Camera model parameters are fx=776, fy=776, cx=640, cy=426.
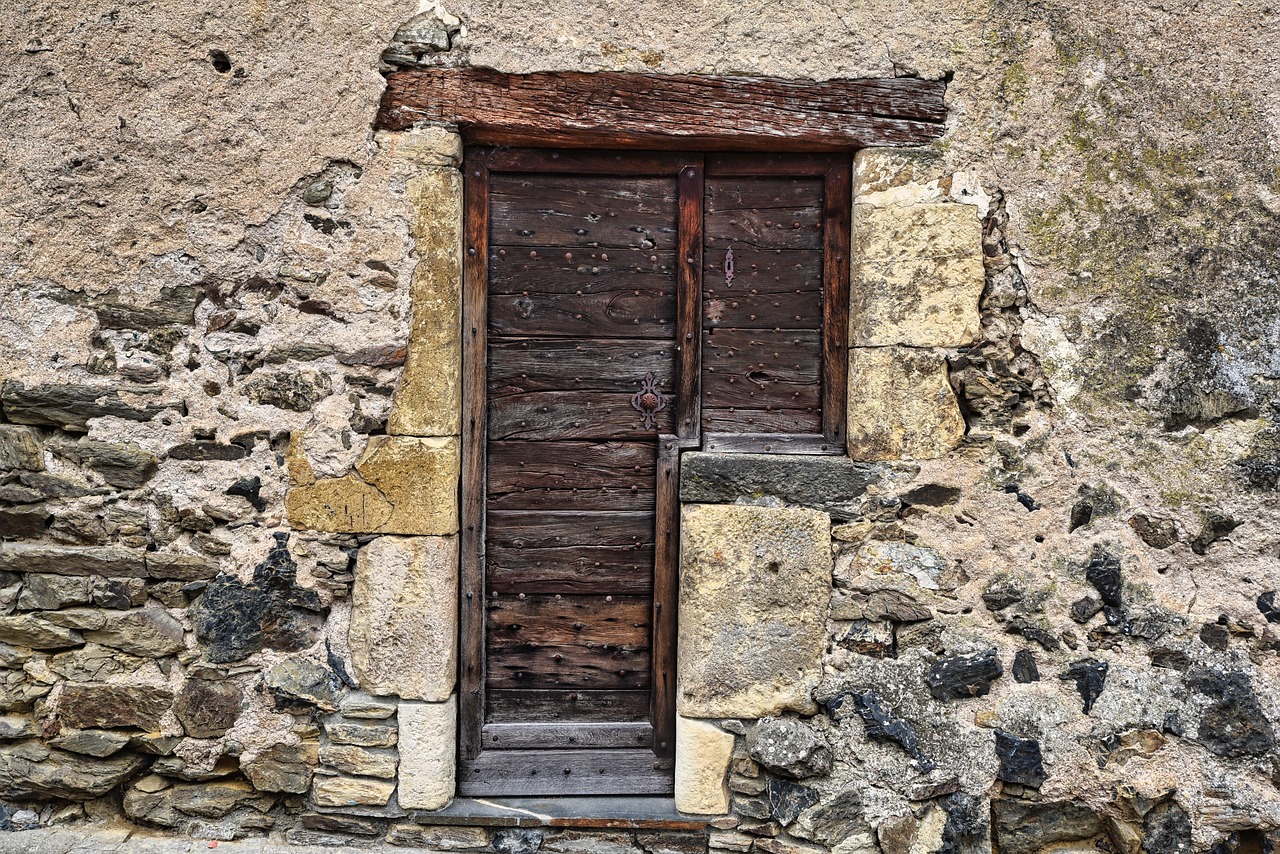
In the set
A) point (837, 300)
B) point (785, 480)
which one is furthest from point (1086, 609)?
point (837, 300)

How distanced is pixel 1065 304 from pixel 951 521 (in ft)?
2.30

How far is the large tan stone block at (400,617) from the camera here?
7.32 feet

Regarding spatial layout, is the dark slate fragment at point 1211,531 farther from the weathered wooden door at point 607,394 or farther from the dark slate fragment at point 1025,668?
the weathered wooden door at point 607,394

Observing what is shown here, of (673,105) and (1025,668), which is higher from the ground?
(673,105)

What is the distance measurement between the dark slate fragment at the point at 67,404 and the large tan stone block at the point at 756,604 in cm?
164

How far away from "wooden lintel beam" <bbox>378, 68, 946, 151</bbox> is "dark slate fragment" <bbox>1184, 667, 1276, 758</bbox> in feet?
5.76

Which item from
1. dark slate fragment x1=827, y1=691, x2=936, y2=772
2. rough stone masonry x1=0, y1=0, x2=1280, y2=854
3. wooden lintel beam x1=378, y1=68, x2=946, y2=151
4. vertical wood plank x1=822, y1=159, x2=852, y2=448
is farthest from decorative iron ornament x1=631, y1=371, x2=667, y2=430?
dark slate fragment x1=827, y1=691, x2=936, y2=772

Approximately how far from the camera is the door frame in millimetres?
2354

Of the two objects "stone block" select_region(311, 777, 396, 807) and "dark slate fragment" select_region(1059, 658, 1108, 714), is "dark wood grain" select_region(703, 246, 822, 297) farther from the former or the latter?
"stone block" select_region(311, 777, 396, 807)

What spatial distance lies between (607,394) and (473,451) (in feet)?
1.46

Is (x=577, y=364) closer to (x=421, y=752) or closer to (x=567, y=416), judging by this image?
(x=567, y=416)

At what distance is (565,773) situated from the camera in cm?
242

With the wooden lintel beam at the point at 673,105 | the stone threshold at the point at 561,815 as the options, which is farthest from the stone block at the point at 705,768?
the wooden lintel beam at the point at 673,105

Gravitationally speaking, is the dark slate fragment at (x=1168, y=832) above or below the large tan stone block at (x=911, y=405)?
below
